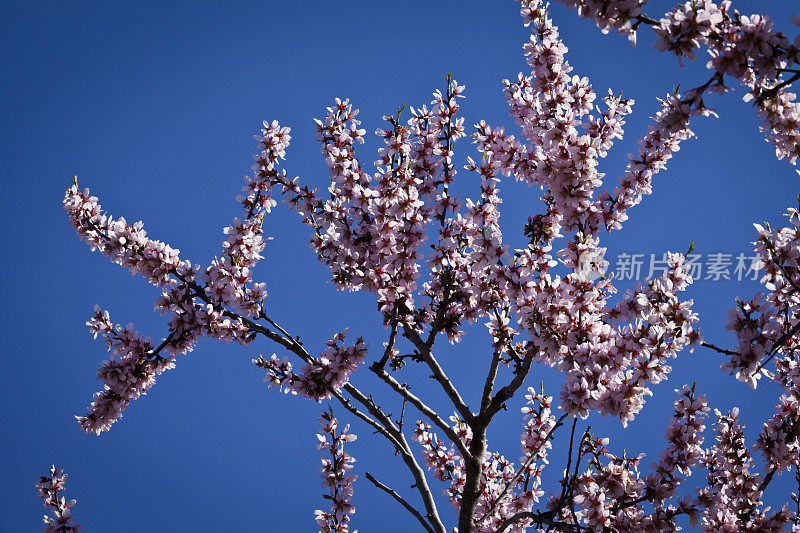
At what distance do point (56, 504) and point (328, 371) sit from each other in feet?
10.3

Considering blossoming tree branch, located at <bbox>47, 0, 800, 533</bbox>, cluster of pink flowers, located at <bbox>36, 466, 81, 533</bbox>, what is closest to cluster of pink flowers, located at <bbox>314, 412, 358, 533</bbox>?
blossoming tree branch, located at <bbox>47, 0, 800, 533</bbox>

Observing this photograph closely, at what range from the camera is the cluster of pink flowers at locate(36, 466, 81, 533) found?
5.61 metres

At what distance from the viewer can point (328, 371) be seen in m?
4.75

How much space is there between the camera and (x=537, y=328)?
4.17 metres

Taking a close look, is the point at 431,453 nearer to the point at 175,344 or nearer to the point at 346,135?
the point at 175,344

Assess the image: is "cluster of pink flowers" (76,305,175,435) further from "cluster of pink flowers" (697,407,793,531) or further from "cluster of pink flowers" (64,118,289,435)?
"cluster of pink flowers" (697,407,793,531)

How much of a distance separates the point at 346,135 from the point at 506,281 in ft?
6.41

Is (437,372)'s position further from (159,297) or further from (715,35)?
(715,35)

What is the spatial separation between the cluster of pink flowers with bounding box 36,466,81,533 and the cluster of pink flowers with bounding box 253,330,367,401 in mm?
2613

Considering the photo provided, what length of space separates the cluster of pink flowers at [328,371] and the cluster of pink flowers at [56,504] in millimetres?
2613

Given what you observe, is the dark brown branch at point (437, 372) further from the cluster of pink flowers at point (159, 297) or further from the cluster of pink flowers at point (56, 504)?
the cluster of pink flowers at point (56, 504)

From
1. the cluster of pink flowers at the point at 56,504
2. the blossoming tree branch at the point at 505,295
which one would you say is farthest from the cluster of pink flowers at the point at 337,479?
the cluster of pink flowers at the point at 56,504

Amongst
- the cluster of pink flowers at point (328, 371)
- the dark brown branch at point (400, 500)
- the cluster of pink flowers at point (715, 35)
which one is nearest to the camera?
the cluster of pink flowers at point (715, 35)

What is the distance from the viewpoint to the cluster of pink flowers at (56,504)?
5.61 meters
